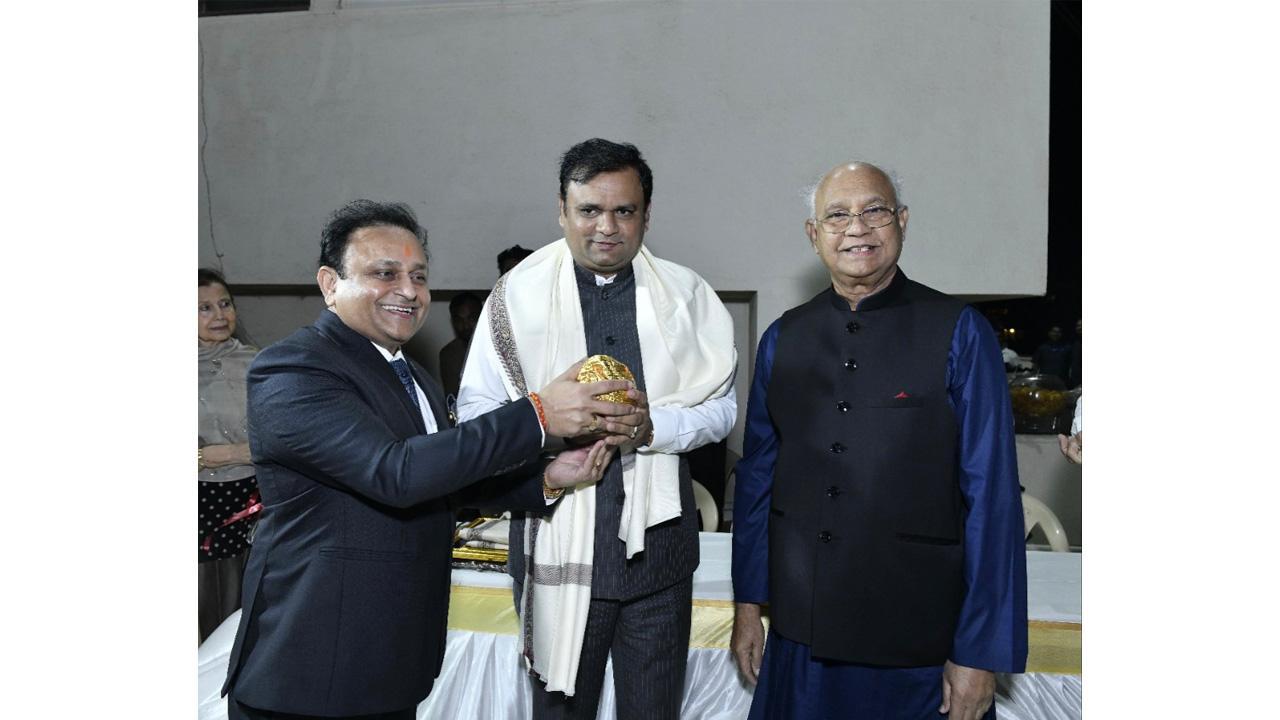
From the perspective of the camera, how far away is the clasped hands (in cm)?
198

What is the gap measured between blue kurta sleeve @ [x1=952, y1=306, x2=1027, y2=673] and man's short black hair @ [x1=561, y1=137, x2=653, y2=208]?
103 cm

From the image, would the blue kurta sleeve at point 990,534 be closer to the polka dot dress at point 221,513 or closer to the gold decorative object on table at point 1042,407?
the polka dot dress at point 221,513

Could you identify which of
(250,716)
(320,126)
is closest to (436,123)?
(320,126)

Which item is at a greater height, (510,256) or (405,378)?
(510,256)

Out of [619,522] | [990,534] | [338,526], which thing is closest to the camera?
[338,526]

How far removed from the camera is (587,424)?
1998 millimetres

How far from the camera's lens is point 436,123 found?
5.83 metres

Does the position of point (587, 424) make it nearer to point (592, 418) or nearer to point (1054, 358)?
point (592, 418)

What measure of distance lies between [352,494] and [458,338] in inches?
162

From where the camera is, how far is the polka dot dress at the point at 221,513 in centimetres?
392

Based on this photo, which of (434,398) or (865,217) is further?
(865,217)

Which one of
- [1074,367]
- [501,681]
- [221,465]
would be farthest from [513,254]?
[1074,367]
